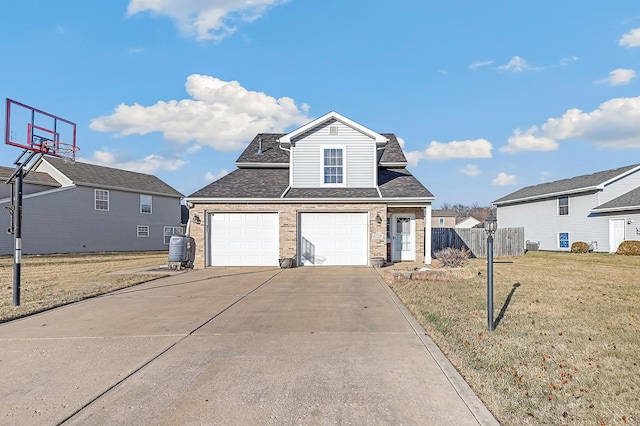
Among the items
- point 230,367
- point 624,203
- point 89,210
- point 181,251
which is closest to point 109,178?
point 89,210

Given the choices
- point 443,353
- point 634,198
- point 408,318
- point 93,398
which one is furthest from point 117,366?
point 634,198

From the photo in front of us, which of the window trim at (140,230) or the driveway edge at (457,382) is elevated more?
the window trim at (140,230)

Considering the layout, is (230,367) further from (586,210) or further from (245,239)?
(586,210)

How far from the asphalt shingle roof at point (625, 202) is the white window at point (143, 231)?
33.2 m

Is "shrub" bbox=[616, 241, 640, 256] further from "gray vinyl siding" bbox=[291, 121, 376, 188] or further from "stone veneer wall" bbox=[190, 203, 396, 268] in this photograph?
"gray vinyl siding" bbox=[291, 121, 376, 188]

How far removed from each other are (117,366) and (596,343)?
6.45m

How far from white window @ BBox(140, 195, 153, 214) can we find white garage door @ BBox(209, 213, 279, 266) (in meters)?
20.3

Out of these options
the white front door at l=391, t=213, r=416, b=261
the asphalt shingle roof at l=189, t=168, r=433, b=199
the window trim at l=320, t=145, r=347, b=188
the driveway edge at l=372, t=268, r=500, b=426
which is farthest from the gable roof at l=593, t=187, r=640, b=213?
the driveway edge at l=372, t=268, r=500, b=426

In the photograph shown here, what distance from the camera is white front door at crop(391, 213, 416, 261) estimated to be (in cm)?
1728

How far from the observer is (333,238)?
1570 centimetres

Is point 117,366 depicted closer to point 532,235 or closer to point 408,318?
point 408,318

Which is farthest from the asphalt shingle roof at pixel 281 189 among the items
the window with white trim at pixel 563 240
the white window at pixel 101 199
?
the white window at pixel 101 199

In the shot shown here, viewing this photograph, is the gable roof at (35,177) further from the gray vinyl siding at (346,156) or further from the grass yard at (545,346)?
the grass yard at (545,346)

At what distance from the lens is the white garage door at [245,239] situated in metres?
15.7
